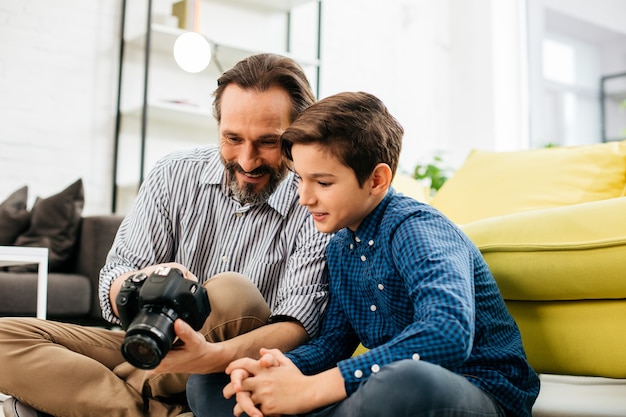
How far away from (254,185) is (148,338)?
0.50 metres

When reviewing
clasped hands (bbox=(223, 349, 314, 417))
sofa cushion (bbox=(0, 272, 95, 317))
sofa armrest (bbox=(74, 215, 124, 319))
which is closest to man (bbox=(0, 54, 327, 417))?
clasped hands (bbox=(223, 349, 314, 417))

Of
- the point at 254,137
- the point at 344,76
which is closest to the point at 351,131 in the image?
the point at 254,137

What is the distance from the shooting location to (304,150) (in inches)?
45.1

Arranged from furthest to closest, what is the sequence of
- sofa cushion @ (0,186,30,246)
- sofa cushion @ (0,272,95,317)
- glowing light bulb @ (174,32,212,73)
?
glowing light bulb @ (174,32,212,73), sofa cushion @ (0,186,30,246), sofa cushion @ (0,272,95,317)

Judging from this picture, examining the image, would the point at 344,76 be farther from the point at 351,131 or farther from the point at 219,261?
the point at 351,131

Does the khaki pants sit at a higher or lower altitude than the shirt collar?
lower

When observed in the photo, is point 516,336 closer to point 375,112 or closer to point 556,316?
point 556,316

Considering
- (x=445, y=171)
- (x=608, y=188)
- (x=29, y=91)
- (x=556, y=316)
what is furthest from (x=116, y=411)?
(x=445, y=171)

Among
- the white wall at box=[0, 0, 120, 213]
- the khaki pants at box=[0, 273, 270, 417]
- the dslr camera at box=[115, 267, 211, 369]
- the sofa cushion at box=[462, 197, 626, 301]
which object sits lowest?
the khaki pants at box=[0, 273, 270, 417]

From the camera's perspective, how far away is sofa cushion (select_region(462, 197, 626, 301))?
4.12 feet

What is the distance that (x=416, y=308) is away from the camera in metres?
0.99

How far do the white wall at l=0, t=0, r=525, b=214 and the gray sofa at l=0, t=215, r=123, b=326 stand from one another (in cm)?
72

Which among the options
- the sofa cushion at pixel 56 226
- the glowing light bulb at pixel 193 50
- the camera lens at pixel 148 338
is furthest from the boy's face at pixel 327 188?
the glowing light bulb at pixel 193 50

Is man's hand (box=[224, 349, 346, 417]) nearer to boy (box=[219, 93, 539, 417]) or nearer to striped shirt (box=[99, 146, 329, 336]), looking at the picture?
boy (box=[219, 93, 539, 417])
